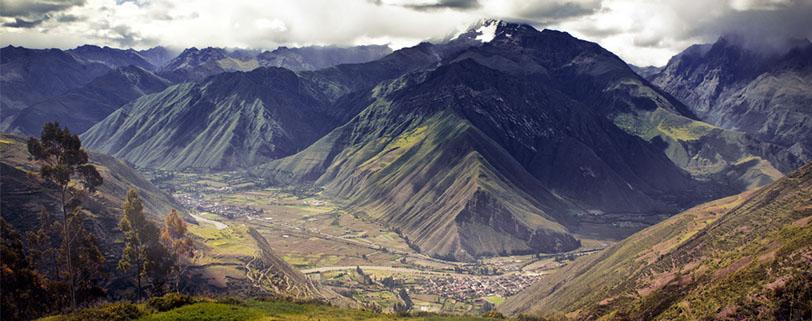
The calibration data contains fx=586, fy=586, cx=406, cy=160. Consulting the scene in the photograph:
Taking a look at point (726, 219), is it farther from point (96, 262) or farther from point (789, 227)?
point (96, 262)

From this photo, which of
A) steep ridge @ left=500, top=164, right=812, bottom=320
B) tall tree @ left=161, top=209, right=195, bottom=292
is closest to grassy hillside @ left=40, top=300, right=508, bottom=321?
tall tree @ left=161, top=209, right=195, bottom=292

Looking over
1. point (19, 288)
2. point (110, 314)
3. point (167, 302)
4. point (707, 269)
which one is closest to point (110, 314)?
point (110, 314)

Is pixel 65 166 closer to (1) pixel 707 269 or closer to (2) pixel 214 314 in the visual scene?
(2) pixel 214 314

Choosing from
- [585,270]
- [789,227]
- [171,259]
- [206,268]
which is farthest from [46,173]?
[585,270]

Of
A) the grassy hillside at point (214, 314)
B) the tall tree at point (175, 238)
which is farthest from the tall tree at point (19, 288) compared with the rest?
the tall tree at point (175, 238)

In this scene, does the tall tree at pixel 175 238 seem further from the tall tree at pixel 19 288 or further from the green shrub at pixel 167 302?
the tall tree at pixel 19 288
